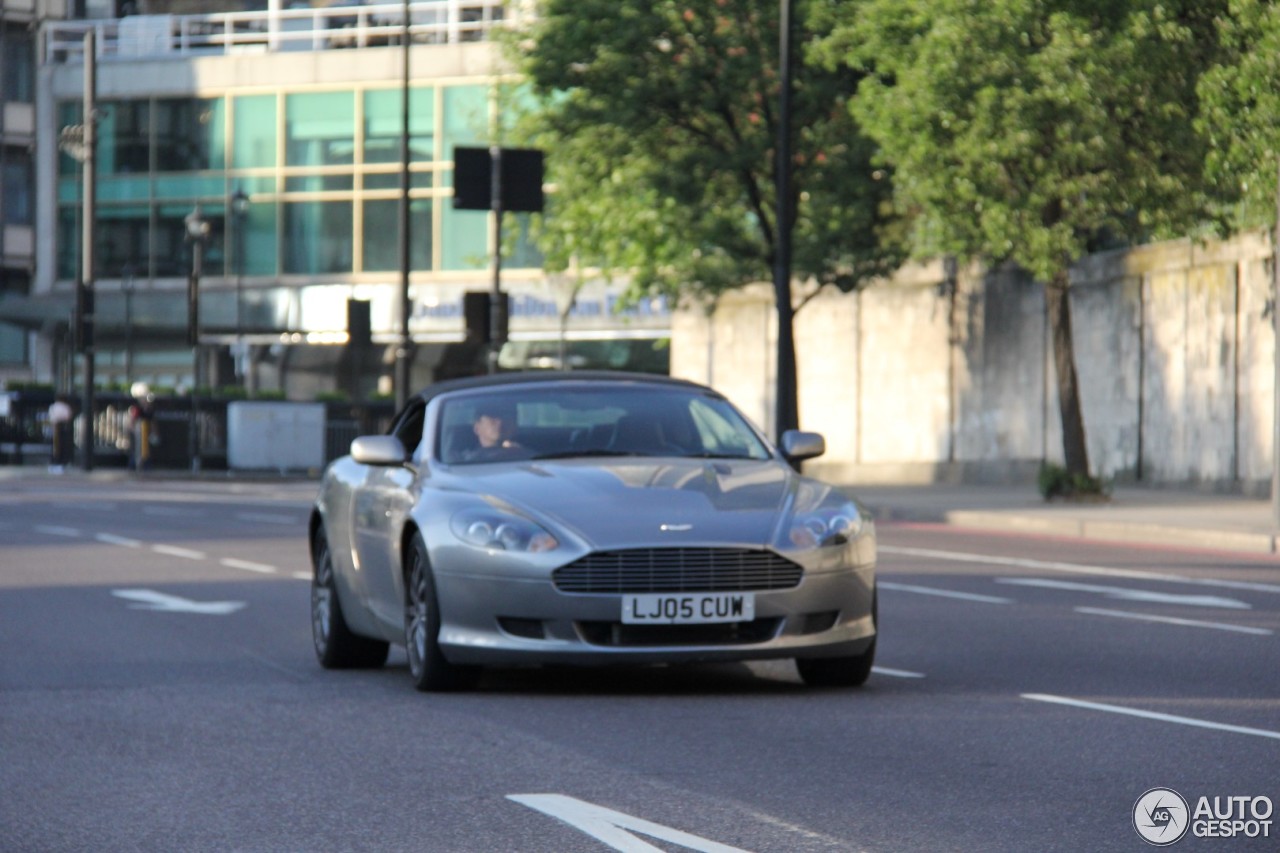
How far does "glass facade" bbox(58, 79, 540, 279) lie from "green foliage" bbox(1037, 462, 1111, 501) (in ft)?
120

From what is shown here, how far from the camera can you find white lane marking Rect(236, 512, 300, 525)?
30.2 metres

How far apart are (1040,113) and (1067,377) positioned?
4163 millimetres

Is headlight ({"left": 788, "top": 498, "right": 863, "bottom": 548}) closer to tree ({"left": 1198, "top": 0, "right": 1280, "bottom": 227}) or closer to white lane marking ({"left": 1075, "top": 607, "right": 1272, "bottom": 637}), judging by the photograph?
white lane marking ({"left": 1075, "top": 607, "right": 1272, "bottom": 637})

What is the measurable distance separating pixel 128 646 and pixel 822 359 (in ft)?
106

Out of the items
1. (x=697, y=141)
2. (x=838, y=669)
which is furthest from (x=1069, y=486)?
(x=838, y=669)

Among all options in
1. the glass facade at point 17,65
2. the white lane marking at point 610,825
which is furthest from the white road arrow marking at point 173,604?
the glass facade at point 17,65

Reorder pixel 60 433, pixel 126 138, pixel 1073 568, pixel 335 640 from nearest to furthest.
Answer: pixel 335 640, pixel 1073 568, pixel 60 433, pixel 126 138

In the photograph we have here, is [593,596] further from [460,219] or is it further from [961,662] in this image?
[460,219]

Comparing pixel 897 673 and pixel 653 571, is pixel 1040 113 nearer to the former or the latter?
pixel 897 673

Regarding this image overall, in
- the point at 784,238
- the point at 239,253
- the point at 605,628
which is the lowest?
the point at 605,628

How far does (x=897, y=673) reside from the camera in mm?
11352

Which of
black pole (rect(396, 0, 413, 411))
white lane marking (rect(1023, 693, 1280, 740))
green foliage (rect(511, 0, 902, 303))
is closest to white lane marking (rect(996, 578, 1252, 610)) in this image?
white lane marking (rect(1023, 693, 1280, 740))

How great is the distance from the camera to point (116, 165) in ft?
237

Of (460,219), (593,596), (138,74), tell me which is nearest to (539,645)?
(593,596)
